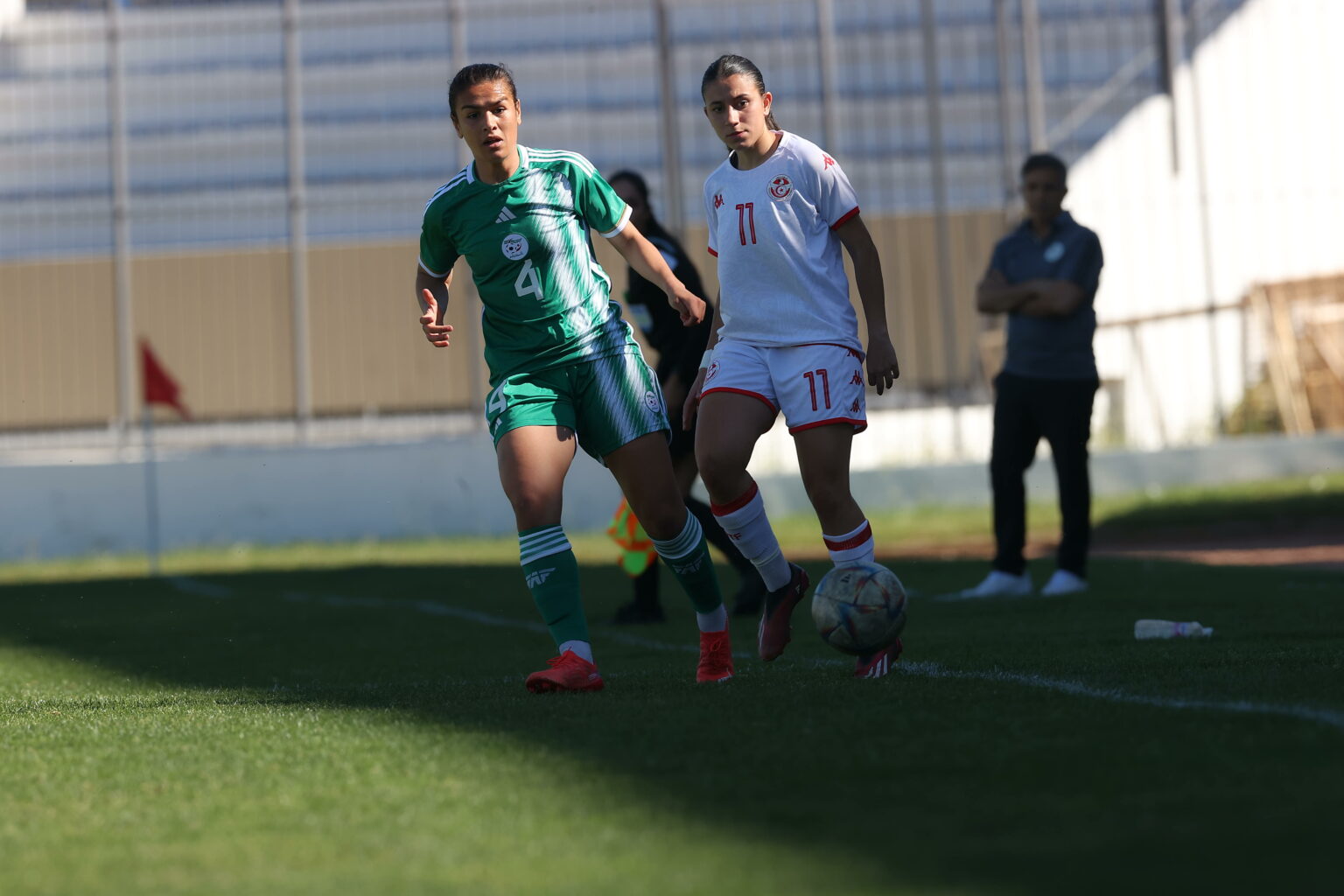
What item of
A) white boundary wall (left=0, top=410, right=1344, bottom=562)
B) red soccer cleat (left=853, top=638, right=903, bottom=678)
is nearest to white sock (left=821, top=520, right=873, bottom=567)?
red soccer cleat (left=853, top=638, right=903, bottom=678)

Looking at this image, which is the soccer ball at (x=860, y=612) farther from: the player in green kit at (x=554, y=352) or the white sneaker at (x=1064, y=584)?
the white sneaker at (x=1064, y=584)

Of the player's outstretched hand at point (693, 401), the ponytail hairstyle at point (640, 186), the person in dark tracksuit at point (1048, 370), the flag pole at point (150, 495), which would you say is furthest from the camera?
the flag pole at point (150, 495)

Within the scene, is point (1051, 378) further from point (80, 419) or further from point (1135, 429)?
point (80, 419)

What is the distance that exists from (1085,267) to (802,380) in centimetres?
435

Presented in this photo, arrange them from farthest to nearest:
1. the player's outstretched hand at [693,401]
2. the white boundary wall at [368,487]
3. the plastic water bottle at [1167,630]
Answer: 1. the white boundary wall at [368,487]
2. the plastic water bottle at [1167,630]
3. the player's outstretched hand at [693,401]

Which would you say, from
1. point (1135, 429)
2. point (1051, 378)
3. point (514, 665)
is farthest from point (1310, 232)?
point (514, 665)

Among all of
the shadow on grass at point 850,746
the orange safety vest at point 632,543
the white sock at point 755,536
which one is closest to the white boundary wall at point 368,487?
the orange safety vest at point 632,543

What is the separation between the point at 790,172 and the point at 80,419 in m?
14.2

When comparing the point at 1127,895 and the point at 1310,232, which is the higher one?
the point at 1310,232

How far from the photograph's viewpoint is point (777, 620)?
17.6ft

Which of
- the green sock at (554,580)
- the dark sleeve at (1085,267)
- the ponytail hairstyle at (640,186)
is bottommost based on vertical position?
the green sock at (554,580)

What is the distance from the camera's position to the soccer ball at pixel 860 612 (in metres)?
5.02

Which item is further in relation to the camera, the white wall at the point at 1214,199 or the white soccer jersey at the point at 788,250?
the white wall at the point at 1214,199

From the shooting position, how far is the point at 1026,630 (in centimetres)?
683
